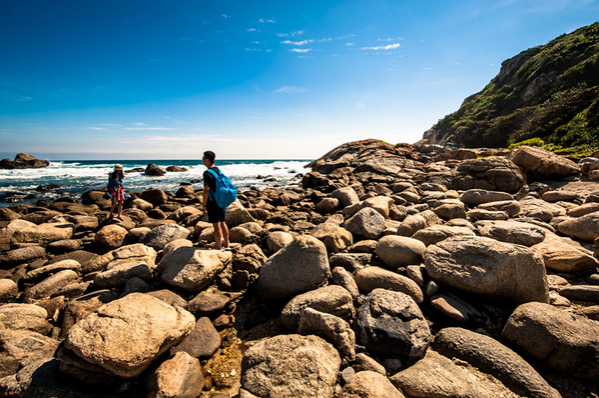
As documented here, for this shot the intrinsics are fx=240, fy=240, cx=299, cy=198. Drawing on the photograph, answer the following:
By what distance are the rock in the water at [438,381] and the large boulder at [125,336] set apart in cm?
248

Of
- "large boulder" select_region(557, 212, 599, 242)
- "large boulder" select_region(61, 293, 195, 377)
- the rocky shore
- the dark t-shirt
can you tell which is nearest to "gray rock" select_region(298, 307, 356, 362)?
the rocky shore

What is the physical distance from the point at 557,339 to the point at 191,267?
4901 millimetres

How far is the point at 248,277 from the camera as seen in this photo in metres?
4.50

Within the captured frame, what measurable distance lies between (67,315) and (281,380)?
3568mm

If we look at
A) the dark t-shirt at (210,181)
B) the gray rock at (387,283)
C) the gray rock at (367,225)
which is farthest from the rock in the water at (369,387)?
the dark t-shirt at (210,181)

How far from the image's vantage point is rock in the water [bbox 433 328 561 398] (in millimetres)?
2289

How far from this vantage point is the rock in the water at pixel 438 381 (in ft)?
7.27

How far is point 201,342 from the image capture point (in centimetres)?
316

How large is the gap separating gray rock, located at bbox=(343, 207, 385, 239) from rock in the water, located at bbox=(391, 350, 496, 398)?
3292 millimetres

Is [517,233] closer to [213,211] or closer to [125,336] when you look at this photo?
[213,211]

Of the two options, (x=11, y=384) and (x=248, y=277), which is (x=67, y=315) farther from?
(x=248, y=277)

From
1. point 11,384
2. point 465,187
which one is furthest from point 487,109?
point 11,384

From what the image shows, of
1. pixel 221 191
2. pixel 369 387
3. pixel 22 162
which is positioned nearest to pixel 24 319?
pixel 221 191

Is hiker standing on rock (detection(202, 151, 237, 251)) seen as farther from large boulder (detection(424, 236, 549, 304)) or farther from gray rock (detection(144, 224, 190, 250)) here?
large boulder (detection(424, 236, 549, 304))
